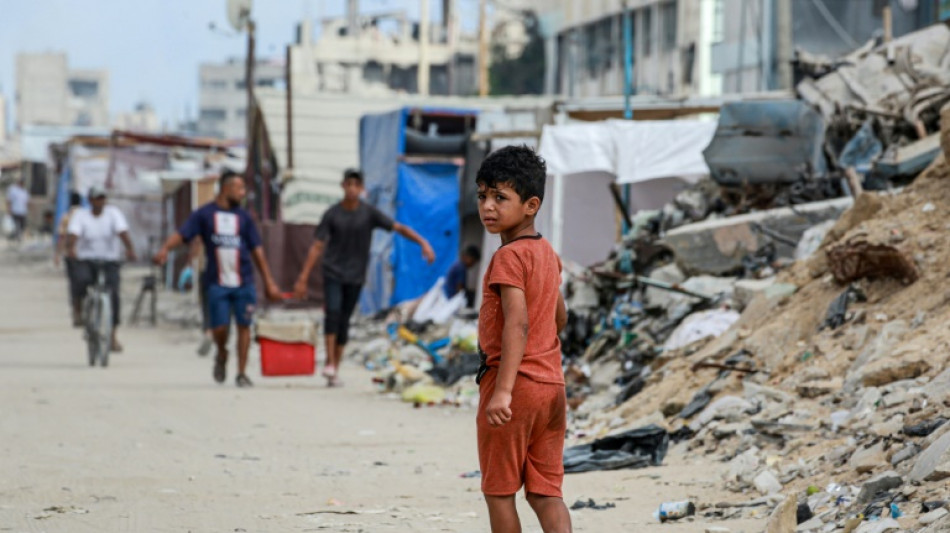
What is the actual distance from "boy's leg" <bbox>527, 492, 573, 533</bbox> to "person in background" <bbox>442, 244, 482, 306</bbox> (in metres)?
14.7

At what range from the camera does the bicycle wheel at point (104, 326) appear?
49.8 ft

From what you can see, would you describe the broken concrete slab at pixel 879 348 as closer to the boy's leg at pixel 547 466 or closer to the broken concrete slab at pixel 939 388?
the broken concrete slab at pixel 939 388

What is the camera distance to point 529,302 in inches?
181

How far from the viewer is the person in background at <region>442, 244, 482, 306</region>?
19375 mm

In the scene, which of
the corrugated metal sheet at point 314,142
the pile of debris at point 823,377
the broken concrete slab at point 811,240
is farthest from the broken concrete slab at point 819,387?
the corrugated metal sheet at point 314,142

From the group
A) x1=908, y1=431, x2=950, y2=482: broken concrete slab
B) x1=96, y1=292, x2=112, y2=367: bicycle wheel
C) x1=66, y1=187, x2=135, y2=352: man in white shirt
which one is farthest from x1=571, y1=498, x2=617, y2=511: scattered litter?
x1=66, y1=187, x2=135, y2=352: man in white shirt

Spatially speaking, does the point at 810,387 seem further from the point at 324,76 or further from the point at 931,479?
the point at 324,76

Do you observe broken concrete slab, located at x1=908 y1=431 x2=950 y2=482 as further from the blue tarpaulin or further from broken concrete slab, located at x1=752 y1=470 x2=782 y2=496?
the blue tarpaulin

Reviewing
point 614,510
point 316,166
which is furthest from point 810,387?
point 316,166

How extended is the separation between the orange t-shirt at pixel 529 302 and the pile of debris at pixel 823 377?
5.17 ft

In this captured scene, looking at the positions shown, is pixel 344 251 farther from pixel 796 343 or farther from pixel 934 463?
pixel 934 463

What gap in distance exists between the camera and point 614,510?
6.78 metres

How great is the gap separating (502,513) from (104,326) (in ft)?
37.4

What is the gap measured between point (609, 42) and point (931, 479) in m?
40.0
